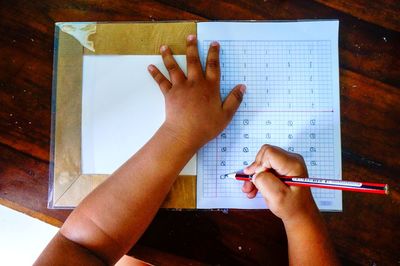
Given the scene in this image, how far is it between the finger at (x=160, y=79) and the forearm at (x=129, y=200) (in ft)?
0.24

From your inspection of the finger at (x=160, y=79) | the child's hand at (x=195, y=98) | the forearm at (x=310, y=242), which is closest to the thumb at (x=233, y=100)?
the child's hand at (x=195, y=98)

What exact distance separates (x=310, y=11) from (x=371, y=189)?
34cm

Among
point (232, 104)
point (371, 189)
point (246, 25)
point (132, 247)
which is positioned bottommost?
point (132, 247)

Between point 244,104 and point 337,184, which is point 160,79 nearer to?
point 244,104

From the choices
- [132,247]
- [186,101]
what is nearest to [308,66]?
[186,101]

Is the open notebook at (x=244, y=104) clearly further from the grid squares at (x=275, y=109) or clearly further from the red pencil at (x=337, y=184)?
the red pencil at (x=337, y=184)

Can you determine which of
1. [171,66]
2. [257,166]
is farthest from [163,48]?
[257,166]

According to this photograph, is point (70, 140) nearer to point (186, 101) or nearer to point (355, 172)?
point (186, 101)

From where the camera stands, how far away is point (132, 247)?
67 centimetres

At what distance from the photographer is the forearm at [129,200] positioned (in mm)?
589

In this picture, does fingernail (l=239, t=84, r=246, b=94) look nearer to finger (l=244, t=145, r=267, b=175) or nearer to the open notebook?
the open notebook

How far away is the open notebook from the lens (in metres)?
0.68

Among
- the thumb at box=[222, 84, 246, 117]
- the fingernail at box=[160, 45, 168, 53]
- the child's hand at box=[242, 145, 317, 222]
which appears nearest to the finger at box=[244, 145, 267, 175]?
the child's hand at box=[242, 145, 317, 222]

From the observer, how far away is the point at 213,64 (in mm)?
675
